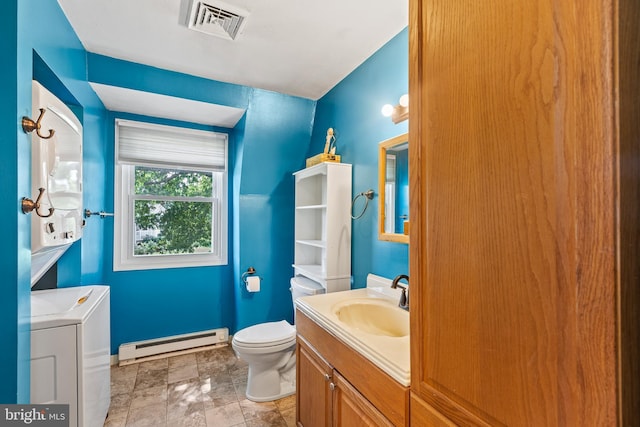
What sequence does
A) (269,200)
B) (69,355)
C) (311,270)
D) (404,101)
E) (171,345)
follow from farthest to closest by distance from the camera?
(269,200) < (171,345) < (311,270) < (404,101) < (69,355)

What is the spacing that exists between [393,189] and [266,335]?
1.36 m

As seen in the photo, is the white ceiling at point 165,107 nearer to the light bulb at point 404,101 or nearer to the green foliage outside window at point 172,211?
the green foliage outside window at point 172,211

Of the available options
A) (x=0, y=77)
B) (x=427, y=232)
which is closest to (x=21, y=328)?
(x=0, y=77)

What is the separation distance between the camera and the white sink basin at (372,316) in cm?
149

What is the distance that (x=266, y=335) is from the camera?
2043 millimetres

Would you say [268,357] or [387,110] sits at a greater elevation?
[387,110]

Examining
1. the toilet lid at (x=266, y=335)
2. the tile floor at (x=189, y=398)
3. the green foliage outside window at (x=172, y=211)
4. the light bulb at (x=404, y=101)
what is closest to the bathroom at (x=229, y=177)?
the light bulb at (x=404, y=101)

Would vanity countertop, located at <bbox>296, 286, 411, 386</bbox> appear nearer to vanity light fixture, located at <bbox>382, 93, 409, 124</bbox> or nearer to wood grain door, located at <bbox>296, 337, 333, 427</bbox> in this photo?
wood grain door, located at <bbox>296, 337, 333, 427</bbox>

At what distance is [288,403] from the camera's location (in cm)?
199

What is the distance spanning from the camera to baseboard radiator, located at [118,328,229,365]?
8.28 ft

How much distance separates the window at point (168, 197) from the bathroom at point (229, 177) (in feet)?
0.30

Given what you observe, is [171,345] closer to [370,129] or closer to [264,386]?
[264,386]

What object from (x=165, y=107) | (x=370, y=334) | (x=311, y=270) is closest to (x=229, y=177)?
(x=165, y=107)

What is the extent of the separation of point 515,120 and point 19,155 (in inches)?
63.1
